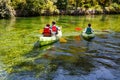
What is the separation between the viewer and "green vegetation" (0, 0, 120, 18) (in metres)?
56.2

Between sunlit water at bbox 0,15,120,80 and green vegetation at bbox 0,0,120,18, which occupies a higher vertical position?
green vegetation at bbox 0,0,120,18

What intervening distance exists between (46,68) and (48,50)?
4823 millimetres

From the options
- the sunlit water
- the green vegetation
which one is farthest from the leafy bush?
the sunlit water

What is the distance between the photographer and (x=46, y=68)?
15.0m

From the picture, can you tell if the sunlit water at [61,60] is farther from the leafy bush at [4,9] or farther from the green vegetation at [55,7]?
the green vegetation at [55,7]

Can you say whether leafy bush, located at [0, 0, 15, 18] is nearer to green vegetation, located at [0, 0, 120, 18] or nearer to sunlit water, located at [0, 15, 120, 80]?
green vegetation, located at [0, 0, 120, 18]

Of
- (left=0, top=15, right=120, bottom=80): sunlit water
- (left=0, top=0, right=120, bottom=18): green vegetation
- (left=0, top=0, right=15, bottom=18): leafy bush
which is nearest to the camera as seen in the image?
(left=0, top=15, right=120, bottom=80): sunlit water

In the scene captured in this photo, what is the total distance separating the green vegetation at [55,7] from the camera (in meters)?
56.2

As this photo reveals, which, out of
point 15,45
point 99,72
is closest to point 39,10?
point 15,45

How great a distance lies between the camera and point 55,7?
63.3 metres

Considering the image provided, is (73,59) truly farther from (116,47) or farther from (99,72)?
(116,47)

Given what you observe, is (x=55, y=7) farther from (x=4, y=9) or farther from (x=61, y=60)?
(x=61, y=60)

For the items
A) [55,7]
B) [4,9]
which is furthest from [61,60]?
[55,7]

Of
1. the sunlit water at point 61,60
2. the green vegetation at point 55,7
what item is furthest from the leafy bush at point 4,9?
the sunlit water at point 61,60
